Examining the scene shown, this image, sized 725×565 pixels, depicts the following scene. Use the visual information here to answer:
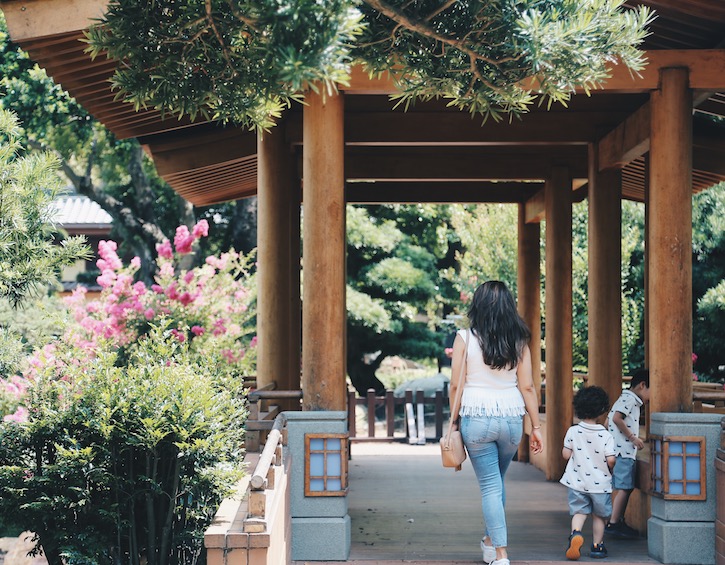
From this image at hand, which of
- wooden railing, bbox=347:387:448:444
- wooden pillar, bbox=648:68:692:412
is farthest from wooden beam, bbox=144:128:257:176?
wooden railing, bbox=347:387:448:444

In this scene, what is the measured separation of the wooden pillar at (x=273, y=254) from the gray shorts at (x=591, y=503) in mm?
3397

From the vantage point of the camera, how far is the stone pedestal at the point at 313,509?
600 cm

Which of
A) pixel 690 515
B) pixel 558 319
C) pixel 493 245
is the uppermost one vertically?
pixel 493 245

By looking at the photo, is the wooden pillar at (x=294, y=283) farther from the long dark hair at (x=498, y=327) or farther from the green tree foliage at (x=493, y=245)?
the green tree foliage at (x=493, y=245)

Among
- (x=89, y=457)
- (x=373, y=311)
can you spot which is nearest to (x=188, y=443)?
(x=89, y=457)

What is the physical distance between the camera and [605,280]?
30.1 feet

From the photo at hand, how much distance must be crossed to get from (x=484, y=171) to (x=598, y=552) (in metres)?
5.80

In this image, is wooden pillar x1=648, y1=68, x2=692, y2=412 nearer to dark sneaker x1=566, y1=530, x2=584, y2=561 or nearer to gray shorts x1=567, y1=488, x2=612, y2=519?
gray shorts x1=567, y1=488, x2=612, y2=519

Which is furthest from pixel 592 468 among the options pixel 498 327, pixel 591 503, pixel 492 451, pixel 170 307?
pixel 170 307

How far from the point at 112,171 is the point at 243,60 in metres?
16.1

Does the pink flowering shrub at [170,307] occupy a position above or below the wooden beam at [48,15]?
below

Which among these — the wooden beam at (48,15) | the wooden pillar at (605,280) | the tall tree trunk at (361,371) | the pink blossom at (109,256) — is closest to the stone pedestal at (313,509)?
the wooden beam at (48,15)

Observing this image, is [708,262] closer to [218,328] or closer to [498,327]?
[218,328]

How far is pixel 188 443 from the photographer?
530 centimetres
